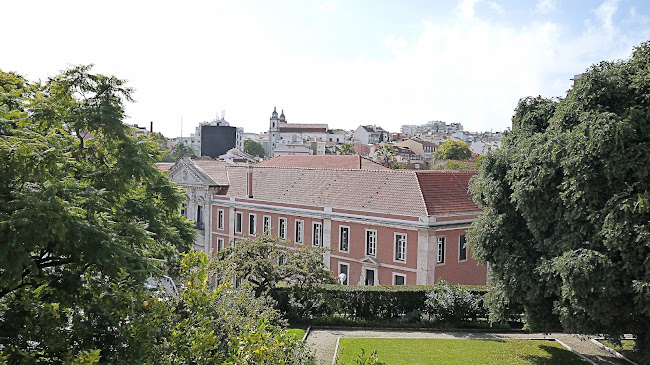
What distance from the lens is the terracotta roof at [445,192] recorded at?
2870 cm

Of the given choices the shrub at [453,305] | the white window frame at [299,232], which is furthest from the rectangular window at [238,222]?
the shrub at [453,305]

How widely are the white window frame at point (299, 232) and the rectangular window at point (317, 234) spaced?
A: 0.88m

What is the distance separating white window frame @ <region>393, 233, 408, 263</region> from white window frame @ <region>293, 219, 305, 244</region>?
6984 mm

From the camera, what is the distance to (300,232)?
111 ft

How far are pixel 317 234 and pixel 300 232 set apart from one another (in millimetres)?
1460

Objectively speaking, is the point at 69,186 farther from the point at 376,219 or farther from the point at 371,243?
the point at 371,243

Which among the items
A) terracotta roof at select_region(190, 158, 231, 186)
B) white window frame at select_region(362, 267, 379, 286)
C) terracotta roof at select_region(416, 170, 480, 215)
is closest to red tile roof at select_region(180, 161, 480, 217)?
terracotta roof at select_region(416, 170, 480, 215)

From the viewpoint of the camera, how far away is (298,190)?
35625 millimetres

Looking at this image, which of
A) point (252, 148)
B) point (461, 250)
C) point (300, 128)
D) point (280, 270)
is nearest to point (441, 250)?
point (461, 250)

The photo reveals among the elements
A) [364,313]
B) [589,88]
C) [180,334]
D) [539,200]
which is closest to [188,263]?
[180,334]

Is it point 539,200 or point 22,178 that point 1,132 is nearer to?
point 22,178

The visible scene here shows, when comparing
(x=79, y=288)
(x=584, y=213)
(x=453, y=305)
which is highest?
(x=584, y=213)

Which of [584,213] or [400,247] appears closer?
[584,213]

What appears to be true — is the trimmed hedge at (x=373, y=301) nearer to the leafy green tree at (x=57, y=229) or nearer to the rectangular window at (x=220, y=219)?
the leafy green tree at (x=57, y=229)
